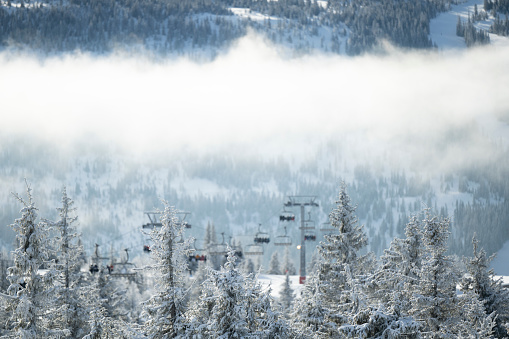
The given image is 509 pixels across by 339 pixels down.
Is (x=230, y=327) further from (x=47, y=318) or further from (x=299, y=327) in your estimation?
(x=47, y=318)

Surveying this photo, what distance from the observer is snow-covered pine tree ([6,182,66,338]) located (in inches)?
1182

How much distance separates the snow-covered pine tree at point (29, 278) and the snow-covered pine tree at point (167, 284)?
178 inches

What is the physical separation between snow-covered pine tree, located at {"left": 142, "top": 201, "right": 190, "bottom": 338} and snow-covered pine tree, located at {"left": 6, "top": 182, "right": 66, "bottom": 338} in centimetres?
452

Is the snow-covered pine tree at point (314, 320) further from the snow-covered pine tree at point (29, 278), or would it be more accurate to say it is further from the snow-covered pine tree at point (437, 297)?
the snow-covered pine tree at point (29, 278)

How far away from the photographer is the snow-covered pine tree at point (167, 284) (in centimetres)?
2930

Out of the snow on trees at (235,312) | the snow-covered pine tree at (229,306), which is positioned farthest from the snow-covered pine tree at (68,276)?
the snow-covered pine tree at (229,306)

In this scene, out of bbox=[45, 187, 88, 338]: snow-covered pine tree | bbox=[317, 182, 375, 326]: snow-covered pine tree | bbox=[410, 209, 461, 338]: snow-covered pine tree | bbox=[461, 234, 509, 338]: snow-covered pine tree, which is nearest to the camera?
bbox=[410, 209, 461, 338]: snow-covered pine tree

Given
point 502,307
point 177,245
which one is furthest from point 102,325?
point 502,307

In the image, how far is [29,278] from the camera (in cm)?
3027

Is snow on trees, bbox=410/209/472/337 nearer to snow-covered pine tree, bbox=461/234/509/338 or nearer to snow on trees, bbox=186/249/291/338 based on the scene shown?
snow on trees, bbox=186/249/291/338

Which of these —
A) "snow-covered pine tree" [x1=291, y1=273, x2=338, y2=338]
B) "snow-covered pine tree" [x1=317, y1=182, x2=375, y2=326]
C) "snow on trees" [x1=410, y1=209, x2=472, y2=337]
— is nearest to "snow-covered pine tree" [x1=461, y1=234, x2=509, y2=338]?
"snow-covered pine tree" [x1=317, y1=182, x2=375, y2=326]

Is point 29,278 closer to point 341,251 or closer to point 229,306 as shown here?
point 229,306

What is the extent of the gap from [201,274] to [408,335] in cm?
6746

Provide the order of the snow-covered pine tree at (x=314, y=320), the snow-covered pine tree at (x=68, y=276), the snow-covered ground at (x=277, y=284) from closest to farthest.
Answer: the snow-covered pine tree at (x=314, y=320)
the snow-covered pine tree at (x=68, y=276)
the snow-covered ground at (x=277, y=284)
